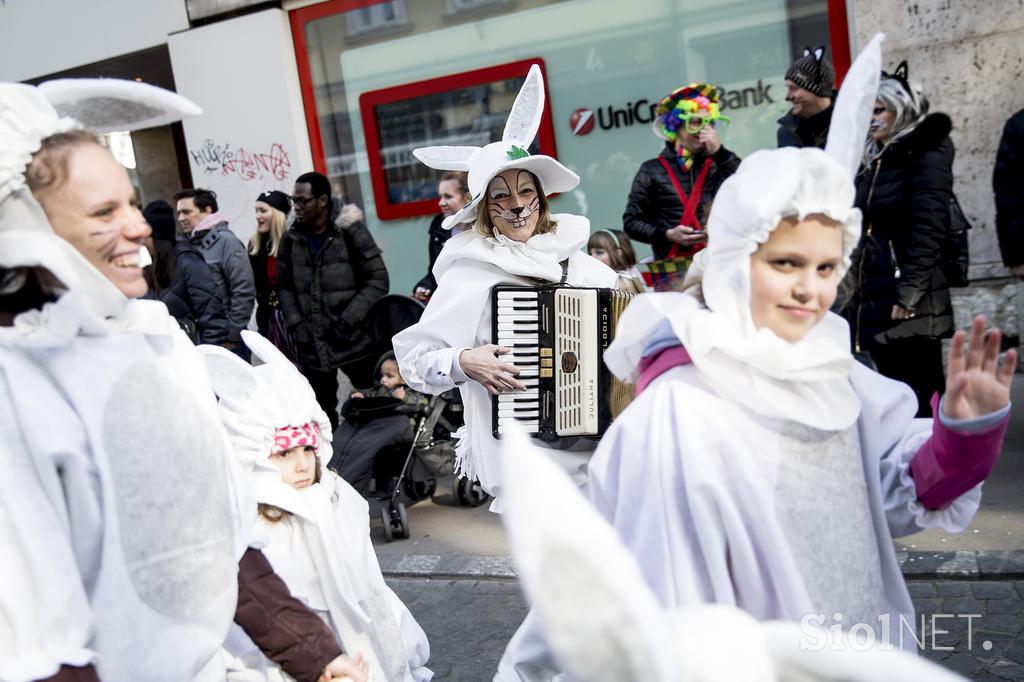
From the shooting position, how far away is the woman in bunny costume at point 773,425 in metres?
2.03

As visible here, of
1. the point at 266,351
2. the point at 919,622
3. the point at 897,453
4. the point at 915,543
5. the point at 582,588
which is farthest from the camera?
the point at 915,543

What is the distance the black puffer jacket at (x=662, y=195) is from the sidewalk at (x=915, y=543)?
193cm

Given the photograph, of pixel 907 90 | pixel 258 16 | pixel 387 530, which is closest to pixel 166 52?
pixel 258 16

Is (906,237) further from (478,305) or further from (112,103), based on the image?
(112,103)

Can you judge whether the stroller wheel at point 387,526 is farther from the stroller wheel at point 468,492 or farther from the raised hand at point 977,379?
the raised hand at point 977,379

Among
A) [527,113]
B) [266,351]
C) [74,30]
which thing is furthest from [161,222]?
[74,30]

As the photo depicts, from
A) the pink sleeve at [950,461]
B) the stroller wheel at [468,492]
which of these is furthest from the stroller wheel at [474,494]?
the pink sleeve at [950,461]

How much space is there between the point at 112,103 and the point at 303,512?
5.59ft

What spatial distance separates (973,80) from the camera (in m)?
7.30

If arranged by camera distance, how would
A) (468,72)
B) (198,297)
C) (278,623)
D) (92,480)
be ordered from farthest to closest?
Result: (468,72) < (198,297) < (278,623) < (92,480)

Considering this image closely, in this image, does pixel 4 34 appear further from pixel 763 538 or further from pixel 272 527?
pixel 763 538

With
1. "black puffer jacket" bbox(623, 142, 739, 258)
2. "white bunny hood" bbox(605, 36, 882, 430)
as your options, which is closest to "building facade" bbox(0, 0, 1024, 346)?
"black puffer jacket" bbox(623, 142, 739, 258)

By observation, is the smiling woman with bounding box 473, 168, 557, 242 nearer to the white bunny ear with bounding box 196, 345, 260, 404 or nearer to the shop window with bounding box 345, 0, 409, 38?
the white bunny ear with bounding box 196, 345, 260, 404

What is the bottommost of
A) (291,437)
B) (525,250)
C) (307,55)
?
(291,437)
